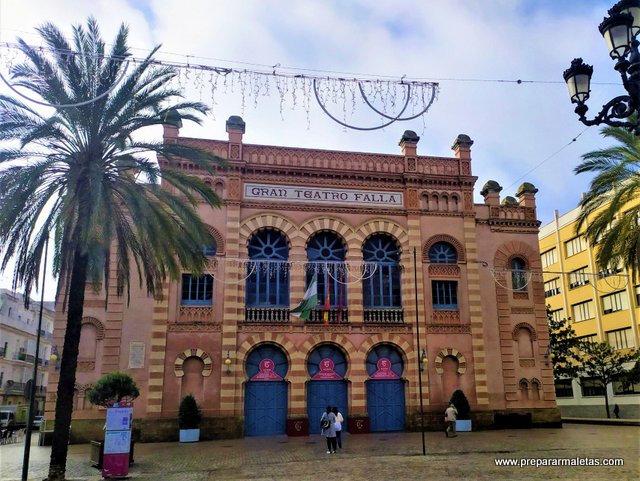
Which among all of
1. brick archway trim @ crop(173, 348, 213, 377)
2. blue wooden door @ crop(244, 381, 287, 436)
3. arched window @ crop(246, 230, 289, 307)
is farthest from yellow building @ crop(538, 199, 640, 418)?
brick archway trim @ crop(173, 348, 213, 377)

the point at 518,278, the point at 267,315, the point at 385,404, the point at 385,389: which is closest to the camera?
the point at 267,315

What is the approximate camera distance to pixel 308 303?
2550cm

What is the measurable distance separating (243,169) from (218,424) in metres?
12.1

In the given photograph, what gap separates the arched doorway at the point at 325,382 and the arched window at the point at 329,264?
242cm

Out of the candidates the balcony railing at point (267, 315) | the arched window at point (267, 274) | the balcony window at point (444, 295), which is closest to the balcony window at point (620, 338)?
the balcony window at point (444, 295)

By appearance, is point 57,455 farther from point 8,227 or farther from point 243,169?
point 243,169

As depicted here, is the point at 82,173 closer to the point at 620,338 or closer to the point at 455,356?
the point at 455,356

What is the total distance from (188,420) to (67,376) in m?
9.72

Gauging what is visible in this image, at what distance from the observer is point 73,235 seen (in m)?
15.9

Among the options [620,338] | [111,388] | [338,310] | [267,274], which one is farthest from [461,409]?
[620,338]

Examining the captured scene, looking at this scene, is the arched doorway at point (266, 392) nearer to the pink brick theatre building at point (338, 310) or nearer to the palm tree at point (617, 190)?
the pink brick theatre building at point (338, 310)

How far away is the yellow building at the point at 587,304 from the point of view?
42000mm

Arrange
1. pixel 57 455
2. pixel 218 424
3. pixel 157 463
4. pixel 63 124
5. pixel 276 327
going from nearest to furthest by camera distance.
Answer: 1. pixel 57 455
2. pixel 63 124
3. pixel 157 463
4. pixel 218 424
5. pixel 276 327

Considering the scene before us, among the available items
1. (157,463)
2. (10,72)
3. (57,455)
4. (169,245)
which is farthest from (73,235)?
(157,463)
